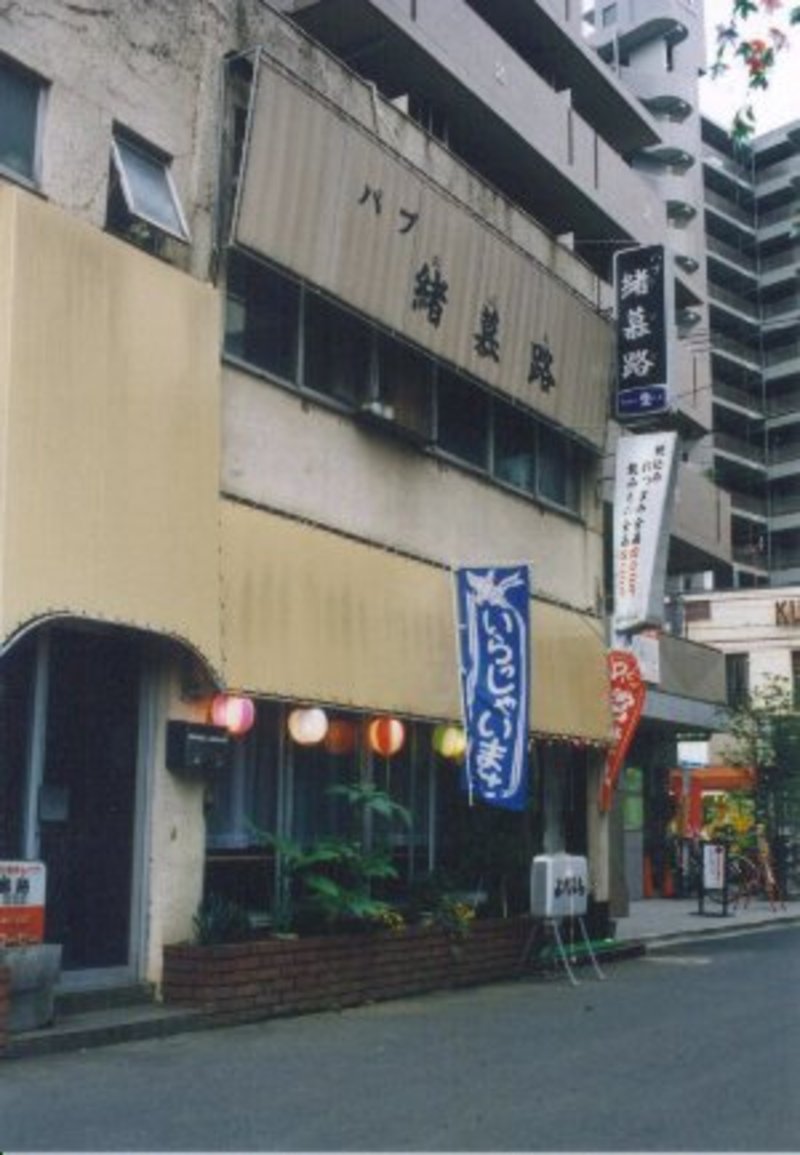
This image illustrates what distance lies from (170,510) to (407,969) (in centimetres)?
509

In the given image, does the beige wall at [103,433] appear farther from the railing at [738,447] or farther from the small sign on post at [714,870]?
the railing at [738,447]

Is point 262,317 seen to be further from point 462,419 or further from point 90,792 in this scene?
point 90,792

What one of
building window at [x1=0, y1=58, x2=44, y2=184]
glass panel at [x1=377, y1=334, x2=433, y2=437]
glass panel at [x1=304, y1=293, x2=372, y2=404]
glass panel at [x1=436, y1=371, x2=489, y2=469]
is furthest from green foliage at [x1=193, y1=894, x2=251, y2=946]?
glass panel at [x1=436, y1=371, x2=489, y2=469]

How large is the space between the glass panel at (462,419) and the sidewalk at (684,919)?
22.3ft

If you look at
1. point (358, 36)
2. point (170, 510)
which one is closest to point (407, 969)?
point (170, 510)

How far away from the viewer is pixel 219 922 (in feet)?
36.6

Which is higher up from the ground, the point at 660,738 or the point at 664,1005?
the point at 660,738

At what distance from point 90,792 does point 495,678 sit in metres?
4.56

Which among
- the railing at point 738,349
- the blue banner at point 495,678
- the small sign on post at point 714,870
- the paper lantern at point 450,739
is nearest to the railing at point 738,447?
the railing at point 738,349

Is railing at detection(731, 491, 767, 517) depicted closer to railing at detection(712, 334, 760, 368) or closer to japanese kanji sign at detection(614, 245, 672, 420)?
railing at detection(712, 334, 760, 368)

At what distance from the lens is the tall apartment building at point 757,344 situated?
232 ft

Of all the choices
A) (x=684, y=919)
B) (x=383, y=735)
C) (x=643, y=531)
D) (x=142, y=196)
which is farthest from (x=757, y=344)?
(x=142, y=196)

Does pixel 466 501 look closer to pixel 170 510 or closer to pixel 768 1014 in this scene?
pixel 170 510

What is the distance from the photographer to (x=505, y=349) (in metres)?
16.2
